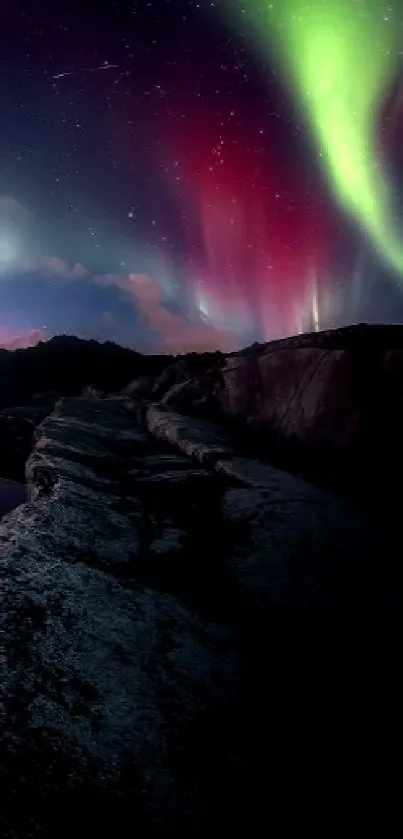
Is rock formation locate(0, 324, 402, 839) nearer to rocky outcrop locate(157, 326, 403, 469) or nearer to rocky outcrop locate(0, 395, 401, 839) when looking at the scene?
rocky outcrop locate(0, 395, 401, 839)

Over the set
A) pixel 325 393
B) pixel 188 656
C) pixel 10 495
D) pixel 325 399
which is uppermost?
pixel 325 393

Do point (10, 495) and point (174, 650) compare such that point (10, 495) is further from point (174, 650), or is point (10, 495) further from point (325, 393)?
point (174, 650)

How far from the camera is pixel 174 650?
2.37 metres

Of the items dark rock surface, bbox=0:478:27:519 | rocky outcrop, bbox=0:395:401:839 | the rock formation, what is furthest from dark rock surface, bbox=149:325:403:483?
dark rock surface, bbox=0:478:27:519

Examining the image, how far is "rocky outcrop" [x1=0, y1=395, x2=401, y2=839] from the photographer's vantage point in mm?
1601

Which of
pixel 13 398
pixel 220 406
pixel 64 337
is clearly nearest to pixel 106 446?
pixel 220 406

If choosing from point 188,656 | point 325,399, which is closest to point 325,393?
point 325,399

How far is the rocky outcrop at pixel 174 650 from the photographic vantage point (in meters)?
1.60

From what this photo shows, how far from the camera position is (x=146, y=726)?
1869mm

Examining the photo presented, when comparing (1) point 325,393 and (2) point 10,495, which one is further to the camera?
(2) point 10,495

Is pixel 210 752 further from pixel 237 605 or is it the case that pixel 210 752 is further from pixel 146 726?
pixel 237 605

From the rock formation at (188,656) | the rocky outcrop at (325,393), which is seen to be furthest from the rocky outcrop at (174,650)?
the rocky outcrop at (325,393)

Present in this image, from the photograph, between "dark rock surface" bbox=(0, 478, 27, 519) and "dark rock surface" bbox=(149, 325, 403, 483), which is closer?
"dark rock surface" bbox=(149, 325, 403, 483)

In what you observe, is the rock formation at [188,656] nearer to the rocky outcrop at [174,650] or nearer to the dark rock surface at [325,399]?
the rocky outcrop at [174,650]
